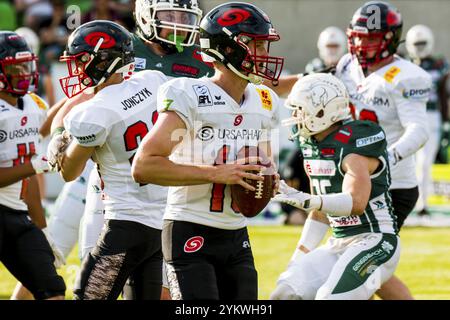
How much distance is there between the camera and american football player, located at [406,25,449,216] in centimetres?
1124

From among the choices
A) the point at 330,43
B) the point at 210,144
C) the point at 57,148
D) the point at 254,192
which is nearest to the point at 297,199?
the point at 254,192

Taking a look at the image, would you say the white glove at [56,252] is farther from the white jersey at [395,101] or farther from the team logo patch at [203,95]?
the white jersey at [395,101]

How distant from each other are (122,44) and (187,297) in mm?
1335

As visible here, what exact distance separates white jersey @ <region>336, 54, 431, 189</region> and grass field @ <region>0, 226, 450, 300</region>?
1.15 metres

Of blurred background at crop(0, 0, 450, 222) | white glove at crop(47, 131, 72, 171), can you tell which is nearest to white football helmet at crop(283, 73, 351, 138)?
white glove at crop(47, 131, 72, 171)

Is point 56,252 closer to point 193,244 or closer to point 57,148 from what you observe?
point 57,148

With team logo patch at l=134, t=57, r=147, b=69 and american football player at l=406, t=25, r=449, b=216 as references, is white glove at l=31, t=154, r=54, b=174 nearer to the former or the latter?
team logo patch at l=134, t=57, r=147, b=69

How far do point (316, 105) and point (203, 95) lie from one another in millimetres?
1144

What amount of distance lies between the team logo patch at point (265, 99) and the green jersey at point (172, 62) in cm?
117

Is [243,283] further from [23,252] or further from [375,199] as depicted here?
[23,252]

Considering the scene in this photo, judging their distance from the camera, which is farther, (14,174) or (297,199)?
(14,174)

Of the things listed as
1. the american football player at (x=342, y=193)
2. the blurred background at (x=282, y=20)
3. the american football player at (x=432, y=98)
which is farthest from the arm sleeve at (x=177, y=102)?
the blurred background at (x=282, y=20)

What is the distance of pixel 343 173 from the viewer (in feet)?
16.5

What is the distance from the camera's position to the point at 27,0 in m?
14.7
